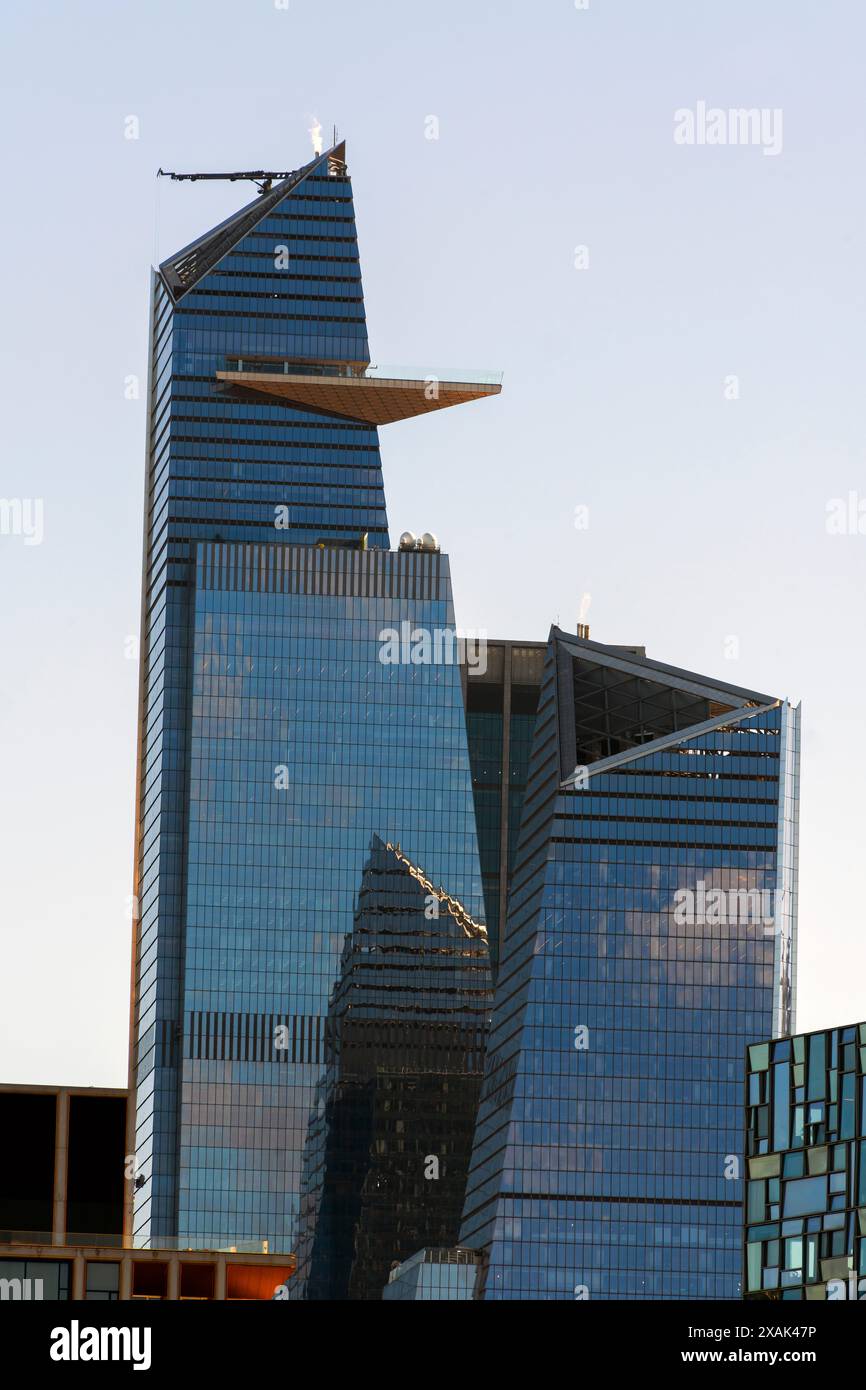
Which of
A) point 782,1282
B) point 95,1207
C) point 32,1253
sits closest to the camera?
point 32,1253

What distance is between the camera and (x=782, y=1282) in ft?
436

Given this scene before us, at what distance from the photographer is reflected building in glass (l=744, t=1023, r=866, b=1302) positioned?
5172 inches

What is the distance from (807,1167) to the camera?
452ft

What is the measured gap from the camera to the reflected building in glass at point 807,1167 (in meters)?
131
